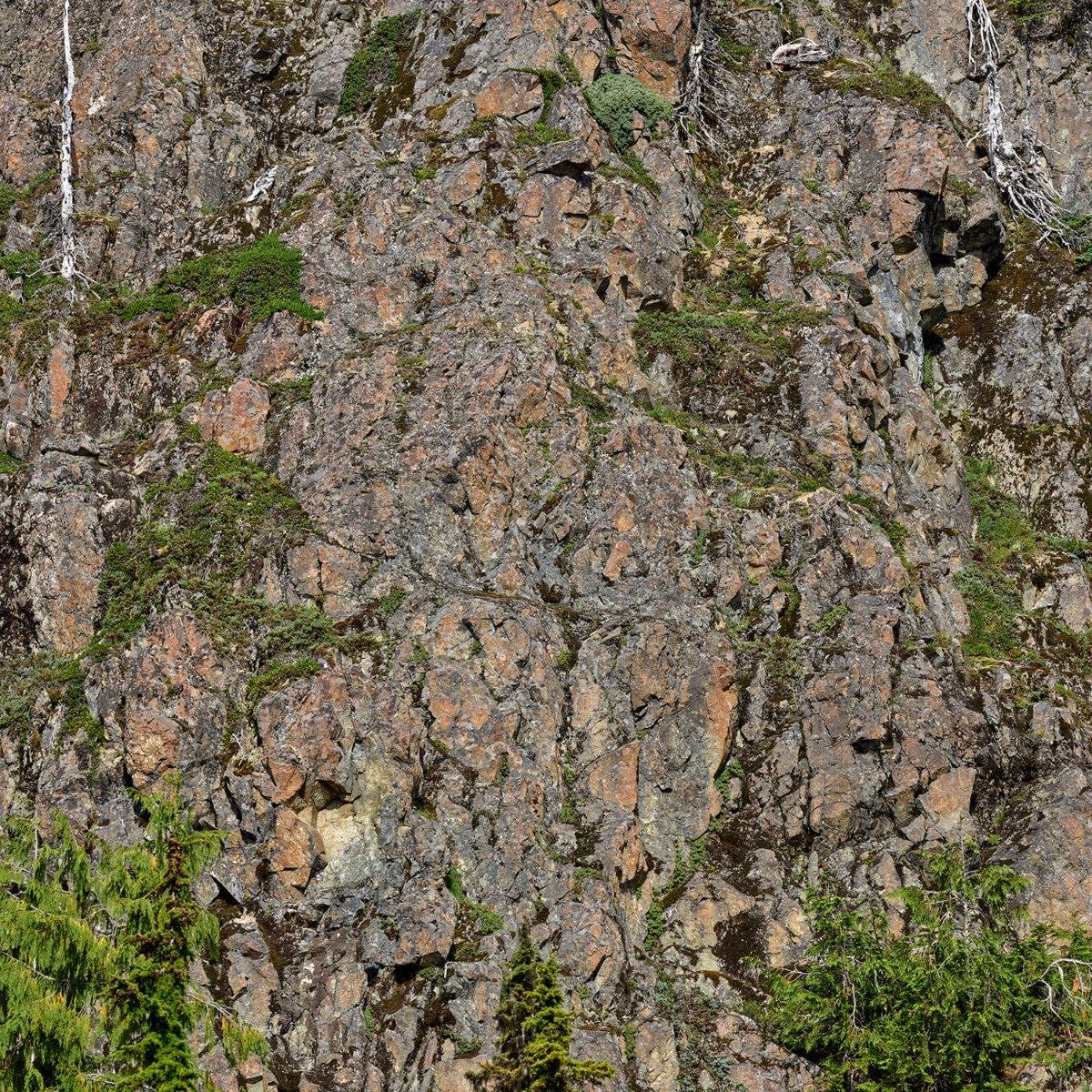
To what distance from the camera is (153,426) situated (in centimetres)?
3347

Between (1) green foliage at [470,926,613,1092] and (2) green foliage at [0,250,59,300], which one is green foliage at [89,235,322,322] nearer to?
(2) green foliage at [0,250,59,300]

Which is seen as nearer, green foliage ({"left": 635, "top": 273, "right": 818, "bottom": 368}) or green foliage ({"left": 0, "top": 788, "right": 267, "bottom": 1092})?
green foliage ({"left": 0, "top": 788, "right": 267, "bottom": 1092})

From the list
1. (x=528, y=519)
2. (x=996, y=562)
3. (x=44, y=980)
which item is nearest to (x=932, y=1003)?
(x=528, y=519)

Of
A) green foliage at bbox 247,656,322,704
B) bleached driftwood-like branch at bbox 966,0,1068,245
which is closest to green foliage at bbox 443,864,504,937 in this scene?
green foliage at bbox 247,656,322,704

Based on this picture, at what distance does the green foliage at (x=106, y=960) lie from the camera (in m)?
17.0

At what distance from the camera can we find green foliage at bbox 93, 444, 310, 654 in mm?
29484

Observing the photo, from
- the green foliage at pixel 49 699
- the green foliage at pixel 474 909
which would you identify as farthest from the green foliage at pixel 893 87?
the green foliage at pixel 49 699

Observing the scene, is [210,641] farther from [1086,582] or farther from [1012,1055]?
[1086,582]

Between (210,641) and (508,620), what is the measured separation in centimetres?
600

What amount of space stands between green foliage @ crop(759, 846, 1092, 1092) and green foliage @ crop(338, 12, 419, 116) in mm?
27738

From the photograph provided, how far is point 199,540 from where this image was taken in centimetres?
3042

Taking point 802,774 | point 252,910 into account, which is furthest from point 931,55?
point 252,910

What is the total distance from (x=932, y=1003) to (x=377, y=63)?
31324 millimetres

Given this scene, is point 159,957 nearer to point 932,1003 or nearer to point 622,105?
point 932,1003
